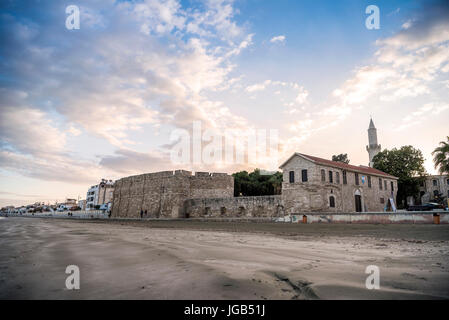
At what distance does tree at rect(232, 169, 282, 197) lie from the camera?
40.7 metres

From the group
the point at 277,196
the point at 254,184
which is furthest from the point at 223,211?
the point at 254,184

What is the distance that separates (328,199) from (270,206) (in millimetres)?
5267

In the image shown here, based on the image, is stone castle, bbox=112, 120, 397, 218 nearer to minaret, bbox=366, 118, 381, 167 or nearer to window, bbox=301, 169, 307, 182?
window, bbox=301, 169, 307, 182

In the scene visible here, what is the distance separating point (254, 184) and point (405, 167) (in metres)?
22.9

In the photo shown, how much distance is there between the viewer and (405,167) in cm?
3656

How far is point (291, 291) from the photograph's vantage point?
2396mm

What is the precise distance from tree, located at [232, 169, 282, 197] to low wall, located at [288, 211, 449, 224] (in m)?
22.5

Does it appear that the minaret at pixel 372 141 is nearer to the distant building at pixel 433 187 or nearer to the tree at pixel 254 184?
the distant building at pixel 433 187

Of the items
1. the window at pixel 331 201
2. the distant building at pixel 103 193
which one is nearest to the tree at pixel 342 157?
the window at pixel 331 201

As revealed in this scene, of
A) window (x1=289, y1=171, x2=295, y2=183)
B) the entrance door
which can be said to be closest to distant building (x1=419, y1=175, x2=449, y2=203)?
the entrance door

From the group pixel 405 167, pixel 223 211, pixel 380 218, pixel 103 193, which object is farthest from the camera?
pixel 103 193

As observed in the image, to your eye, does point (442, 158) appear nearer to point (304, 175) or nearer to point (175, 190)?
point (304, 175)

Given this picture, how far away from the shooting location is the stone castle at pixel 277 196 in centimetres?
2211
